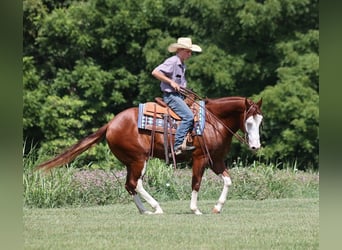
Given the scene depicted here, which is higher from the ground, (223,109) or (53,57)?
(53,57)

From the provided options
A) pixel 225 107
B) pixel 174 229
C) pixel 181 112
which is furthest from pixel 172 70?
pixel 174 229

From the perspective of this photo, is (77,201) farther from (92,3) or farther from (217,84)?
(92,3)

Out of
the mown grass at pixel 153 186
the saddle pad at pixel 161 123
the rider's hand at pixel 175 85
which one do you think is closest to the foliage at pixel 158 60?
the mown grass at pixel 153 186

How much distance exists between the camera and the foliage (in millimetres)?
21750

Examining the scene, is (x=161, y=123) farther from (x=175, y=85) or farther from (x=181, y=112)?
(x=175, y=85)

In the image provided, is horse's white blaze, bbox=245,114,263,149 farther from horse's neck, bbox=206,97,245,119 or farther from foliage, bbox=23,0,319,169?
foliage, bbox=23,0,319,169

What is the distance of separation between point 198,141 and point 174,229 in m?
2.58

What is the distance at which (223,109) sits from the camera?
9586 mm

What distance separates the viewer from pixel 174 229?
274 inches

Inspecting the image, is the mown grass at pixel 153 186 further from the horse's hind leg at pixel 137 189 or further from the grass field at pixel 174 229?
the horse's hind leg at pixel 137 189

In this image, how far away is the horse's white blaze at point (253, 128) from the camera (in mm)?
9180
